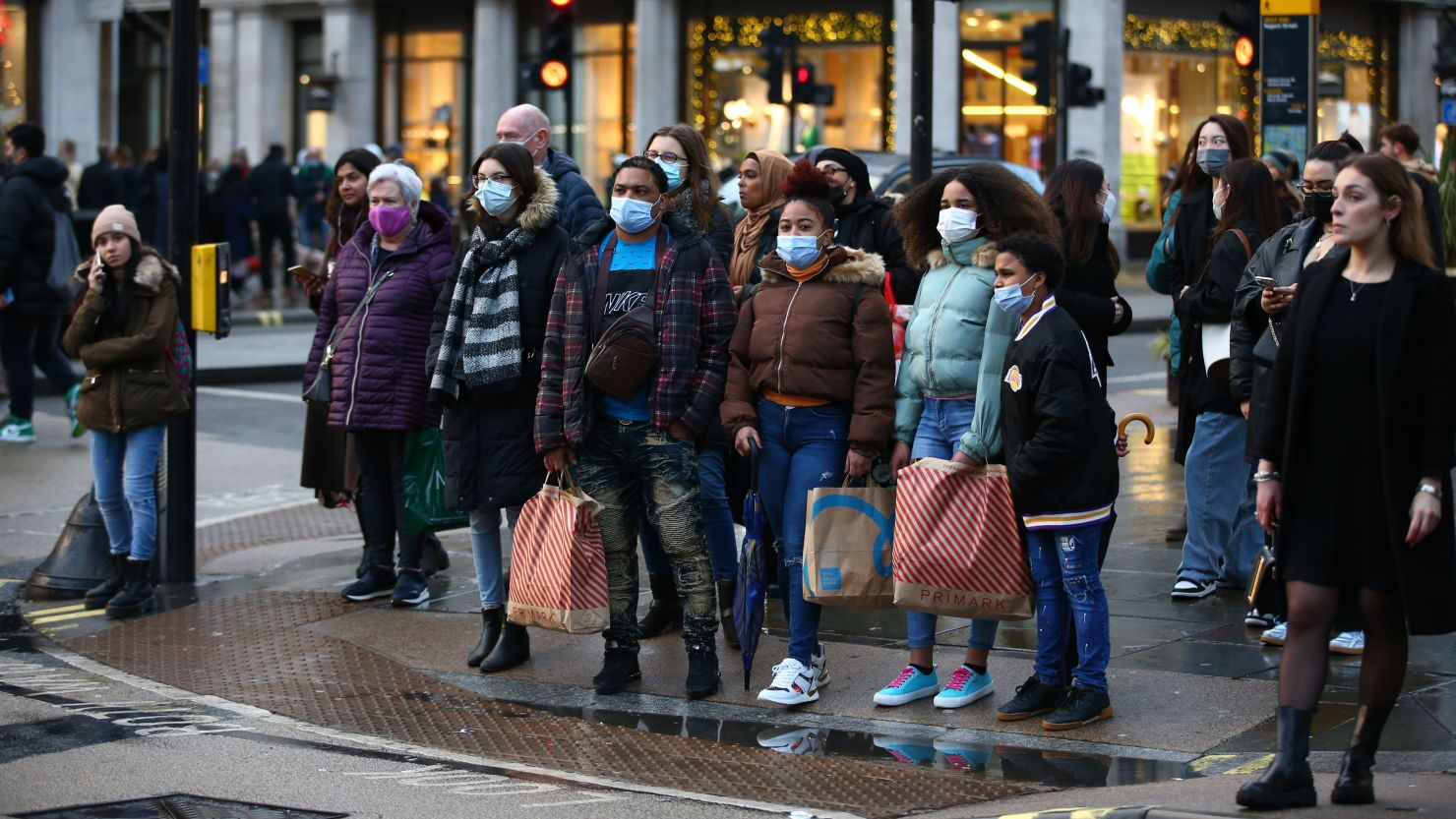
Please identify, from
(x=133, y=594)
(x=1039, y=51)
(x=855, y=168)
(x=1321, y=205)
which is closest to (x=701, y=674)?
(x=855, y=168)

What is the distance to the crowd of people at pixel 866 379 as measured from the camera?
212 inches

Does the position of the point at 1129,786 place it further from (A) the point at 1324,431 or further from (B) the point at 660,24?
(B) the point at 660,24

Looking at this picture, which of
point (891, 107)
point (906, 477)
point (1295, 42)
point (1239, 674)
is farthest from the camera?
point (891, 107)

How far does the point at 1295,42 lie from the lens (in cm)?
1336

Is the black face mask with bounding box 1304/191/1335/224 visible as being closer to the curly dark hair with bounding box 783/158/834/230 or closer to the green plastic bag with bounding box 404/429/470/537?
the curly dark hair with bounding box 783/158/834/230

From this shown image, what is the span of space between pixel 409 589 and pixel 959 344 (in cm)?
322

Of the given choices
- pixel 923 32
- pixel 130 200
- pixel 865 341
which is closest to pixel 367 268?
pixel 865 341

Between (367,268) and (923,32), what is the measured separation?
4113 millimetres

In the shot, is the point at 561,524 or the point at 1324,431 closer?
the point at 1324,431

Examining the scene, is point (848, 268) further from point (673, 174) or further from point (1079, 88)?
point (1079, 88)

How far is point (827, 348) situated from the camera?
686cm

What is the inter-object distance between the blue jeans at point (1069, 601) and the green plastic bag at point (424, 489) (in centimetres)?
300

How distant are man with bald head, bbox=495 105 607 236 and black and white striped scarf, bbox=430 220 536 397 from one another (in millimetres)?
886

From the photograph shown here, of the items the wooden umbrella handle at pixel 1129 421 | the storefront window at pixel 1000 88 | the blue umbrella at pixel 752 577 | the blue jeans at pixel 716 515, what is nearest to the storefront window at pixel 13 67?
the storefront window at pixel 1000 88
